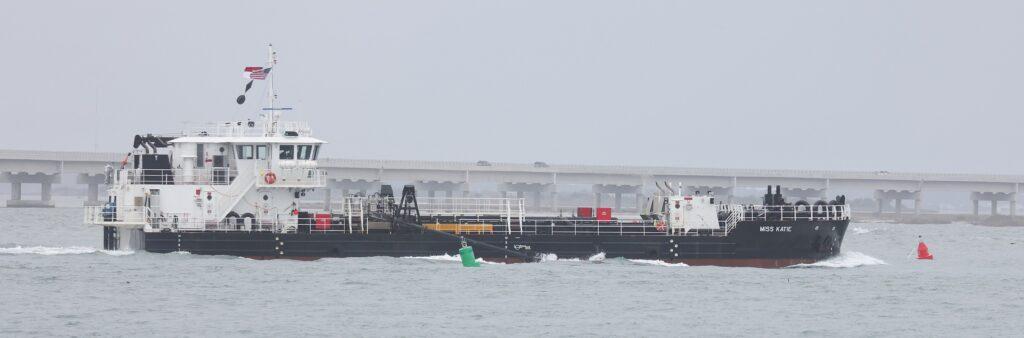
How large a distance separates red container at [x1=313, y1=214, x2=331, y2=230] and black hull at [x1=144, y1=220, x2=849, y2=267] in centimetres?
53

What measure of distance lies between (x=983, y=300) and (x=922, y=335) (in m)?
8.19

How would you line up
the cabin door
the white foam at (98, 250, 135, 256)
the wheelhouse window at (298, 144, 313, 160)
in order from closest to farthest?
the white foam at (98, 250, 135, 256), the cabin door, the wheelhouse window at (298, 144, 313, 160)

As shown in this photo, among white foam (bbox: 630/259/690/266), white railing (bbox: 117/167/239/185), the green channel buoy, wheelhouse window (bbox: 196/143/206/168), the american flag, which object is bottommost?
white foam (bbox: 630/259/690/266)

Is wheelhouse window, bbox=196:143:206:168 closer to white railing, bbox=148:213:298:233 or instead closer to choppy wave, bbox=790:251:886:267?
white railing, bbox=148:213:298:233

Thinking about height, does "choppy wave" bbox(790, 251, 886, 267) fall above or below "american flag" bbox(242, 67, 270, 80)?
below

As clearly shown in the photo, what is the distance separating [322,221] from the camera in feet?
152

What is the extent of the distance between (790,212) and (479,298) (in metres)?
15.0

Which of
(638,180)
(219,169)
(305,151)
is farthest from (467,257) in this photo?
(638,180)

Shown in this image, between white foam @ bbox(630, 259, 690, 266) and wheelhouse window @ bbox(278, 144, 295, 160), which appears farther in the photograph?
wheelhouse window @ bbox(278, 144, 295, 160)

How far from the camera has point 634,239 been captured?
47156 mm

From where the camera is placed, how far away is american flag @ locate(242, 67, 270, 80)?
1912 inches

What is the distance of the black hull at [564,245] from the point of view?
149 ft

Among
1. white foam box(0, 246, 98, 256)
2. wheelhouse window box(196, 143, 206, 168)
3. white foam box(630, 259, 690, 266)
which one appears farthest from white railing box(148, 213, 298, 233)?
white foam box(630, 259, 690, 266)

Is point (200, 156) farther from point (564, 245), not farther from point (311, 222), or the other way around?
point (564, 245)
